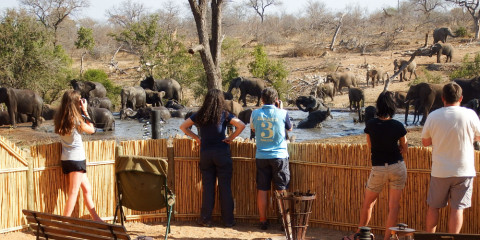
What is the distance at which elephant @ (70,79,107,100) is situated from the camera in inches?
1058

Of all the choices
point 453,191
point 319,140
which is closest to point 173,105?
point 319,140

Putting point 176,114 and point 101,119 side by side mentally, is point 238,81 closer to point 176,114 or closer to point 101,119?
point 176,114

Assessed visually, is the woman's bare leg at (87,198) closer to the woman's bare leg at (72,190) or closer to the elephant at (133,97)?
the woman's bare leg at (72,190)

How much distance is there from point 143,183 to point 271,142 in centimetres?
153

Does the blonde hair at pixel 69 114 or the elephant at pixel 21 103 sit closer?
the blonde hair at pixel 69 114

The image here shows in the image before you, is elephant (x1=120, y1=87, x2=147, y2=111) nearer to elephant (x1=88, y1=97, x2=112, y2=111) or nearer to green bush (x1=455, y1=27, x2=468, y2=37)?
elephant (x1=88, y1=97, x2=112, y2=111)

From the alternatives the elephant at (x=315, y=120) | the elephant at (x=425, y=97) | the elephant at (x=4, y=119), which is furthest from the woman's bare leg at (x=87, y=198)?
the elephant at (x=425, y=97)

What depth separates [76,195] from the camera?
767 cm

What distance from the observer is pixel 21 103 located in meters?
21.7

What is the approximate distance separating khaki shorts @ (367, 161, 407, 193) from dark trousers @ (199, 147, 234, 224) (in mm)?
1858

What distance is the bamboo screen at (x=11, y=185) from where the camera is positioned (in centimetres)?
758

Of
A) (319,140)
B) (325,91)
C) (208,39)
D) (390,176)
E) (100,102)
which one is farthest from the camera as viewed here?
(325,91)

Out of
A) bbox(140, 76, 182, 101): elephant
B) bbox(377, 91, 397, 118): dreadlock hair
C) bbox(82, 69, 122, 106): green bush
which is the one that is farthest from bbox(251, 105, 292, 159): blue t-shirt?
bbox(82, 69, 122, 106): green bush

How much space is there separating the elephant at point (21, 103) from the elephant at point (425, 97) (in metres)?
12.2
